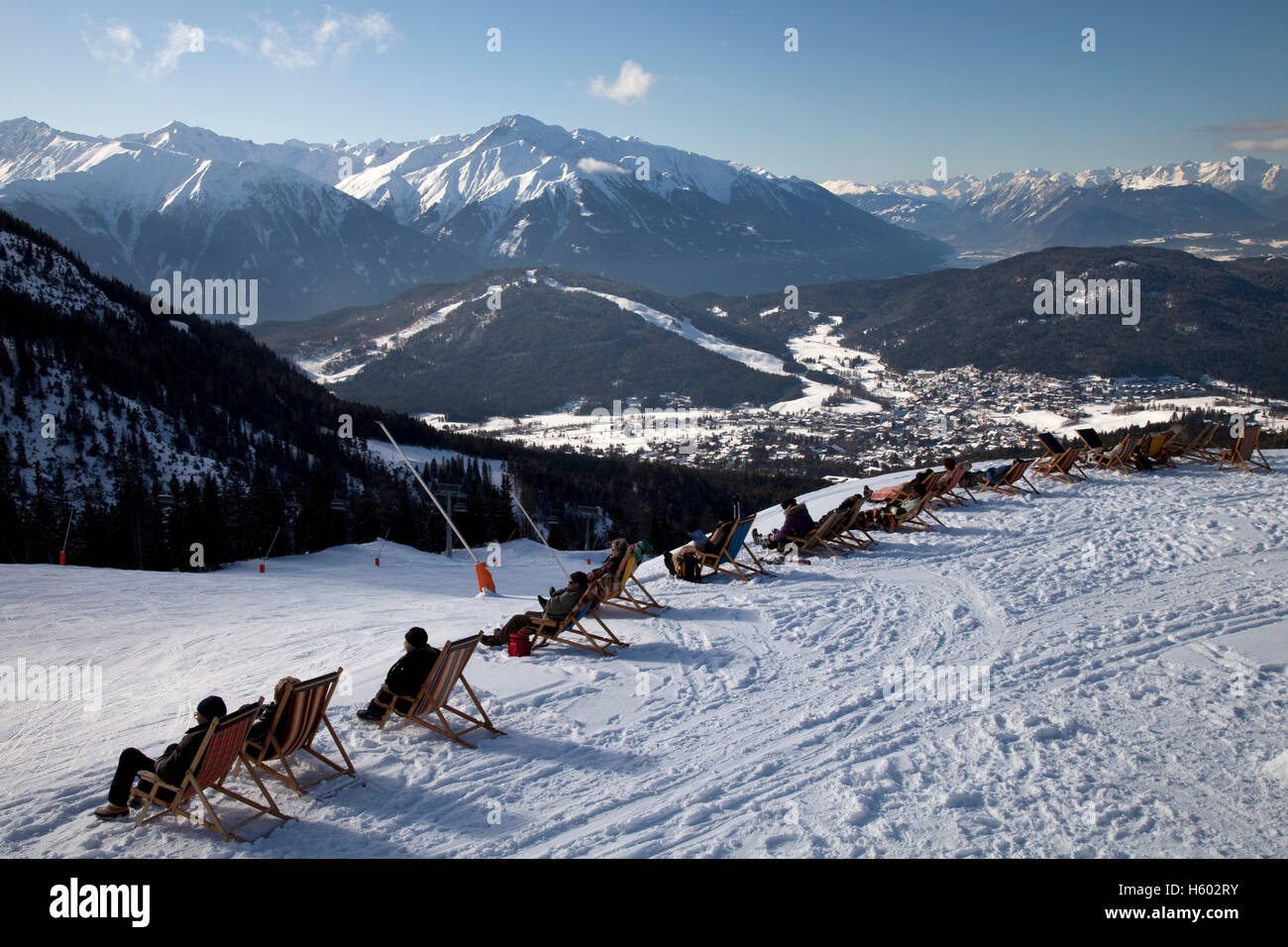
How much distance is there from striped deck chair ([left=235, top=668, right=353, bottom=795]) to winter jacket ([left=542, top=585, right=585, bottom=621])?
3.28 m

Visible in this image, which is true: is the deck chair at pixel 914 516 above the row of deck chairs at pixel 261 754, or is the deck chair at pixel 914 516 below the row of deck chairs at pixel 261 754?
above

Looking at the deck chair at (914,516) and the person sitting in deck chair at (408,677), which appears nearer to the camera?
the person sitting in deck chair at (408,677)

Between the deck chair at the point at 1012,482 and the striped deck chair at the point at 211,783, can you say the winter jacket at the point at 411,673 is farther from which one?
the deck chair at the point at 1012,482

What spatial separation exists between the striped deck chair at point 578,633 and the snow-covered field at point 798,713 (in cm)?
26

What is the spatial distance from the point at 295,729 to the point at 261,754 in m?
0.28

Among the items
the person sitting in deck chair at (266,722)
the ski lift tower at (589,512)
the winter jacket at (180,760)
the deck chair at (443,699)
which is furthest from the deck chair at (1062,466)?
the ski lift tower at (589,512)

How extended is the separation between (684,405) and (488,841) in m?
183

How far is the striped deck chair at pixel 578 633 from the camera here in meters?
8.92

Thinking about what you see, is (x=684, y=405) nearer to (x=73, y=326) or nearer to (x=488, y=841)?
(x=73, y=326)

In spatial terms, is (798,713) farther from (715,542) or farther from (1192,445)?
(1192,445)

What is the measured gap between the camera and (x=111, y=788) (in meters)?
5.36

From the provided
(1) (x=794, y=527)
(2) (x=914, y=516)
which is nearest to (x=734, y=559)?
(1) (x=794, y=527)

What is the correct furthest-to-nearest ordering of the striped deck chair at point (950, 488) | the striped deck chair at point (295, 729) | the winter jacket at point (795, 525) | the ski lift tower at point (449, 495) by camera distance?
the ski lift tower at point (449, 495) < the striped deck chair at point (950, 488) < the winter jacket at point (795, 525) < the striped deck chair at point (295, 729)
